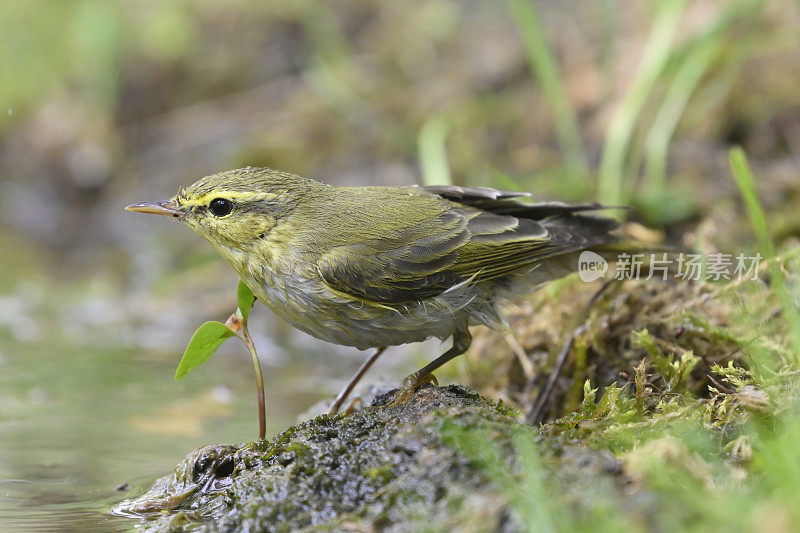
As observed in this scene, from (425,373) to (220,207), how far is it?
4.06 feet

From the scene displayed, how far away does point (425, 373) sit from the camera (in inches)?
144

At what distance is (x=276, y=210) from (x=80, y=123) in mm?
8042

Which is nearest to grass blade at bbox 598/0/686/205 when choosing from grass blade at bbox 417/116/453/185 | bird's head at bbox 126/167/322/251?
grass blade at bbox 417/116/453/185

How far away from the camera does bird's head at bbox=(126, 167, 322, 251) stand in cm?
390

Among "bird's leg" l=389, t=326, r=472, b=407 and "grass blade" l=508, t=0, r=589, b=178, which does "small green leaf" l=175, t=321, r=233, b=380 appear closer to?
"bird's leg" l=389, t=326, r=472, b=407

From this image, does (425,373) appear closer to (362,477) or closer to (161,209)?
(362,477)

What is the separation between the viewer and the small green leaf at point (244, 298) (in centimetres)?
359

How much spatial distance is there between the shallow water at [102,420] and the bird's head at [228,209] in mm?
1134

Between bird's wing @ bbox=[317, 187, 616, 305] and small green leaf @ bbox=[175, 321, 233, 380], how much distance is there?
21.8 inches

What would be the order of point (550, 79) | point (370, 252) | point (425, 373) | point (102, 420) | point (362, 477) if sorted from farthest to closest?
1. point (550, 79)
2. point (102, 420)
3. point (370, 252)
4. point (425, 373)
5. point (362, 477)

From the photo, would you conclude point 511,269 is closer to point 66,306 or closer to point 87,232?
point 66,306

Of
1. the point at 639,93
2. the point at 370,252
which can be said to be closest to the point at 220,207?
the point at 370,252

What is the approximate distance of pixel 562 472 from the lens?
8.02 feet

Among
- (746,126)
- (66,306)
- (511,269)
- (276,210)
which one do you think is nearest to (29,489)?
(276,210)
